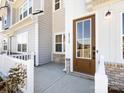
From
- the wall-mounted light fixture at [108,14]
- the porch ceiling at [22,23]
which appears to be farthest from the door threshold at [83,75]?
the porch ceiling at [22,23]

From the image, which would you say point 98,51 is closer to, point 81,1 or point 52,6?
point 81,1

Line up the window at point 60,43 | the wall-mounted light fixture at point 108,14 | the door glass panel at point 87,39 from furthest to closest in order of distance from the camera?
the window at point 60,43
the door glass panel at point 87,39
the wall-mounted light fixture at point 108,14

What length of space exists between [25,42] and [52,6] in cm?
443

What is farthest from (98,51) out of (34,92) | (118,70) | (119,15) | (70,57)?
(34,92)

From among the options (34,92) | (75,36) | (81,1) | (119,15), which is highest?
(81,1)

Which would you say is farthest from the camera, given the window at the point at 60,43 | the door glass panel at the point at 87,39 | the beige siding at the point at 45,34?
the beige siding at the point at 45,34

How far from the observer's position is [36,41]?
13.5m

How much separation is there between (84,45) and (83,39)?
317 mm

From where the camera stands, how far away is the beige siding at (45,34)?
1359 centimetres

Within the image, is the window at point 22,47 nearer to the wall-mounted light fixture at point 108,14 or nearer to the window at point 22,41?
the window at point 22,41

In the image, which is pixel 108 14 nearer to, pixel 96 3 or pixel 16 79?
pixel 96 3

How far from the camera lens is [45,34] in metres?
14.0

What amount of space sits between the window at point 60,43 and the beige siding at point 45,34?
0.56 meters

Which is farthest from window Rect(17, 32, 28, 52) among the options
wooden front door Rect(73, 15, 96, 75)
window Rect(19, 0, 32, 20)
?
wooden front door Rect(73, 15, 96, 75)
